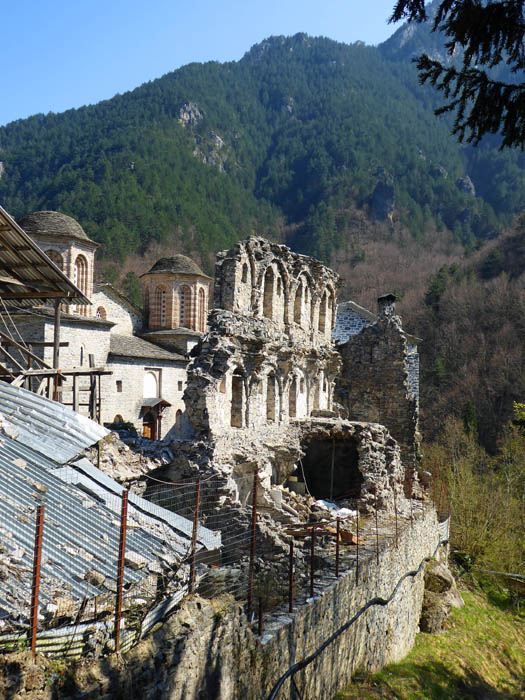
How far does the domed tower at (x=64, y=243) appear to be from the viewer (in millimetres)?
27953

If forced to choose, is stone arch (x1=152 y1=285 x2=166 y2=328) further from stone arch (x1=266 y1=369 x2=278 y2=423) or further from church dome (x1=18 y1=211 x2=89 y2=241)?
stone arch (x1=266 y1=369 x2=278 y2=423)

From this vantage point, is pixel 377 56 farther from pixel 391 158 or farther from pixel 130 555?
pixel 130 555

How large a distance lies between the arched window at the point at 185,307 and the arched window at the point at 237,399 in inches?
819

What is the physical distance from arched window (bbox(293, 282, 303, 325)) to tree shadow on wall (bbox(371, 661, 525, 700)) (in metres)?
11.3

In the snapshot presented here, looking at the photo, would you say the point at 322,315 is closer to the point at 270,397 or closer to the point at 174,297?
the point at 270,397

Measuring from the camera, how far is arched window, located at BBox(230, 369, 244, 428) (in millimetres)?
15504

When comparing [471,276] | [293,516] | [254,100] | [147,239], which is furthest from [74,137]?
[293,516]

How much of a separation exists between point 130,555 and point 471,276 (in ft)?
184

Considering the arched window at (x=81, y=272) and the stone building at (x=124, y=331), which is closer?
the stone building at (x=124, y=331)

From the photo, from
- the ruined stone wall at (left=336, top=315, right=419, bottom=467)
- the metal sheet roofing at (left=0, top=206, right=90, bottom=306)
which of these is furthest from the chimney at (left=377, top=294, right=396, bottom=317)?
the metal sheet roofing at (left=0, top=206, right=90, bottom=306)

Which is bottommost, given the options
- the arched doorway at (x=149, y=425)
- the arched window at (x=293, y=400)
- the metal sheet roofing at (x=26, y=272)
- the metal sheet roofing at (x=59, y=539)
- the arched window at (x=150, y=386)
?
the arched doorway at (x=149, y=425)

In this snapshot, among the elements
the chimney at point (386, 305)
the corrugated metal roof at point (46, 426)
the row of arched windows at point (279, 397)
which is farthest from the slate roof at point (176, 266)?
the corrugated metal roof at point (46, 426)

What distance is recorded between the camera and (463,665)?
40.4ft

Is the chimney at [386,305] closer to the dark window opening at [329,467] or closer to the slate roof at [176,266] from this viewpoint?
the dark window opening at [329,467]
